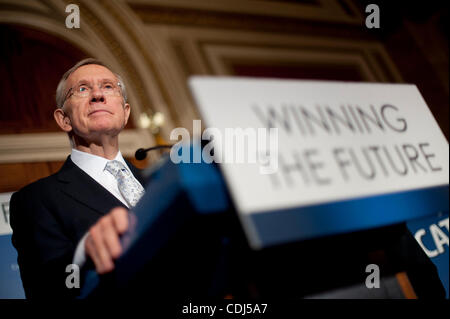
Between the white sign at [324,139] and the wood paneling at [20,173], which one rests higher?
the wood paneling at [20,173]

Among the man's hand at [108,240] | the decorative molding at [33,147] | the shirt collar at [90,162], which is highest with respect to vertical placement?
the decorative molding at [33,147]

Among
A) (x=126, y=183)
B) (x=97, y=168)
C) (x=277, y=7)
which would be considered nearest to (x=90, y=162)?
(x=97, y=168)

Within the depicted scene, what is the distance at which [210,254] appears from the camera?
0.54 m

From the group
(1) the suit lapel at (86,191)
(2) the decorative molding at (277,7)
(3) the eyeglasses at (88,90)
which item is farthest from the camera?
(2) the decorative molding at (277,7)

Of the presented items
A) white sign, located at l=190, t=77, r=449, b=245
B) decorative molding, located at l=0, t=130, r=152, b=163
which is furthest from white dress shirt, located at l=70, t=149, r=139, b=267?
decorative molding, located at l=0, t=130, r=152, b=163

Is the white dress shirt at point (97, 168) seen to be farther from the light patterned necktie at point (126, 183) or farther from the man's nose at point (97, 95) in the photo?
the man's nose at point (97, 95)

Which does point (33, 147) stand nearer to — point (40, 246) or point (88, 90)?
point (88, 90)

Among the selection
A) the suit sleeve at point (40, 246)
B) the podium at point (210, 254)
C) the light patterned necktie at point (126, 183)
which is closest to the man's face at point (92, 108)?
the light patterned necktie at point (126, 183)

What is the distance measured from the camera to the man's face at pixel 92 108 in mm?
1093

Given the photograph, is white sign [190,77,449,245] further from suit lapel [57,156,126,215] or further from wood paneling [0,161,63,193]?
wood paneling [0,161,63,193]

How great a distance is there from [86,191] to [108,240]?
38 cm

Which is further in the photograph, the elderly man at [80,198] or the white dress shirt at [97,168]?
the white dress shirt at [97,168]

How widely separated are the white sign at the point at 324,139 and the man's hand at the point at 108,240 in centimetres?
22

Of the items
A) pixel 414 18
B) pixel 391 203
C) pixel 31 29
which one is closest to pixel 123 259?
pixel 391 203
